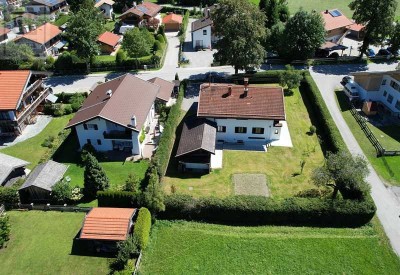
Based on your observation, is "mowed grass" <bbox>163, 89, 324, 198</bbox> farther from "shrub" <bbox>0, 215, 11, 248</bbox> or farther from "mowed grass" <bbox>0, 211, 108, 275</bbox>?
"shrub" <bbox>0, 215, 11, 248</bbox>

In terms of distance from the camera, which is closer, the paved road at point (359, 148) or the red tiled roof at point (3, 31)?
the paved road at point (359, 148)

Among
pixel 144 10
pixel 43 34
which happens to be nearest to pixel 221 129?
pixel 43 34

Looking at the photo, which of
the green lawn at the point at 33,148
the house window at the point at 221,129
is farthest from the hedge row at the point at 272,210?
the green lawn at the point at 33,148

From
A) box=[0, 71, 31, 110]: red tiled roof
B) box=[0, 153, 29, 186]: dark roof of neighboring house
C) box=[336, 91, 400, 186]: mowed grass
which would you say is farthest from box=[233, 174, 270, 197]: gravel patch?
box=[0, 71, 31, 110]: red tiled roof

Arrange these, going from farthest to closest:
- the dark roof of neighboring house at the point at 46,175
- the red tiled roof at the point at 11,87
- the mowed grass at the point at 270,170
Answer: the red tiled roof at the point at 11,87 → the mowed grass at the point at 270,170 → the dark roof of neighboring house at the point at 46,175

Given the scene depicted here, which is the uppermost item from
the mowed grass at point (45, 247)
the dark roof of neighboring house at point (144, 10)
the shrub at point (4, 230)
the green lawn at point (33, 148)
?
the dark roof of neighboring house at point (144, 10)

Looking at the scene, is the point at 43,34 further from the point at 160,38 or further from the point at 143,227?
the point at 143,227

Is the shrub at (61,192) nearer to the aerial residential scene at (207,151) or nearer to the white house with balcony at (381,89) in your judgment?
the aerial residential scene at (207,151)

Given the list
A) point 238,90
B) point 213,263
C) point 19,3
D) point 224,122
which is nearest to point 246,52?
point 238,90
